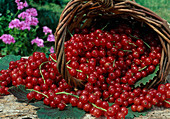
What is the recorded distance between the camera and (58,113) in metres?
0.93

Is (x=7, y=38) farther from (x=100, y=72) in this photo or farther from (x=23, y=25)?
(x=100, y=72)

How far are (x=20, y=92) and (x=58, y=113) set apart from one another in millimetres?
282

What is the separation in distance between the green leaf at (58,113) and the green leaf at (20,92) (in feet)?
0.42

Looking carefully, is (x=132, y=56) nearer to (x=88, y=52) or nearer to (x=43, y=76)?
(x=88, y=52)

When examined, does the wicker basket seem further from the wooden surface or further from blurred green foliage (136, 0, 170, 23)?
blurred green foliage (136, 0, 170, 23)

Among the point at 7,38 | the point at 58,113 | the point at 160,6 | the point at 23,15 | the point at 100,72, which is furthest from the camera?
the point at 160,6

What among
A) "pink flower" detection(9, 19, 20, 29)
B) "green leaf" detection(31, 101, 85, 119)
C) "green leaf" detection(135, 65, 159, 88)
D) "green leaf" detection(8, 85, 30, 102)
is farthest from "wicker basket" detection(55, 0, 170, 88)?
"pink flower" detection(9, 19, 20, 29)

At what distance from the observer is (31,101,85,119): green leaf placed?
909 mm

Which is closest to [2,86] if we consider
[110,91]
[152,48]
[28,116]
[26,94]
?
[26,94]

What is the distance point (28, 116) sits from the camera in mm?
944

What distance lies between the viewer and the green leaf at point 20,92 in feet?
3.48

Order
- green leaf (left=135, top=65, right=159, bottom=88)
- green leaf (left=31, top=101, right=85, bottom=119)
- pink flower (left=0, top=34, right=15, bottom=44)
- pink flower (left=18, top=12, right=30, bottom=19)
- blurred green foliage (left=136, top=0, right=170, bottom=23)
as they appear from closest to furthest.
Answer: green leaf (left=31, top=101, right=85, bottom=119)
green leaf (left=135, top=65, right=159, bottom=88)
pink flower (left=0, top=34, right=15, bottom=44)
pink flower (left=18, top=12, right=30, bottom=19)
blurred green foliage (left=136, top=0, right=170, bottom=23)

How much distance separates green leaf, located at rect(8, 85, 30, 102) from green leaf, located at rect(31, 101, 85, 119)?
127mm

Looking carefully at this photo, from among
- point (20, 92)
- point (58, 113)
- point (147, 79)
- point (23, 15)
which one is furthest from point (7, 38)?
point (147, 79)
